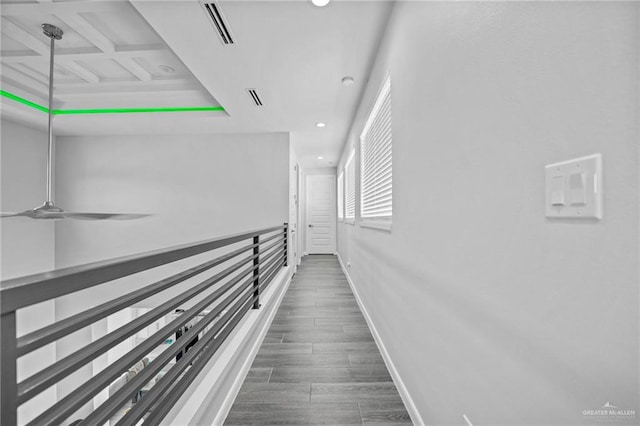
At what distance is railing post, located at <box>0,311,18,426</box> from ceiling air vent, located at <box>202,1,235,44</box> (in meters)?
2.02

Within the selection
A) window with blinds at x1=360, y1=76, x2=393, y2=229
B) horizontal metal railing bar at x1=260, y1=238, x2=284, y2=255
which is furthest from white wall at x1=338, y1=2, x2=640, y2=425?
horizontal metal railing bar at x1=260, y1=238, x2=284, y2=255

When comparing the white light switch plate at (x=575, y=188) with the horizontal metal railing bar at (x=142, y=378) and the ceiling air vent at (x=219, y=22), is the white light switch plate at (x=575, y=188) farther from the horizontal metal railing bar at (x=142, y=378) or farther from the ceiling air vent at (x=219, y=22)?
the ceiling air vent at (x=219, y=22)

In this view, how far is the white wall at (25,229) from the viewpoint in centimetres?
436

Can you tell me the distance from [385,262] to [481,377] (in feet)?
4.26

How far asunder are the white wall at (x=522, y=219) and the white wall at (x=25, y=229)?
19.7 feet

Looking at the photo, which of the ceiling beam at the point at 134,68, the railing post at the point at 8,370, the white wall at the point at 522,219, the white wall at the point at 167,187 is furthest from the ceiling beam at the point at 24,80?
the white wall at the point at 522,219

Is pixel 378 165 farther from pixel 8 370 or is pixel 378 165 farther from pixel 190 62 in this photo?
pixel 8 370

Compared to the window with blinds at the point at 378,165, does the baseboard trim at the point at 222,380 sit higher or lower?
lower

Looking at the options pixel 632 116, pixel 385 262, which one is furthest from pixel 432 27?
pixel 385 262

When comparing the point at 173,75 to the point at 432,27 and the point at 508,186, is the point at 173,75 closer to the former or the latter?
the point at 432,27

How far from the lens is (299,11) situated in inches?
77.9

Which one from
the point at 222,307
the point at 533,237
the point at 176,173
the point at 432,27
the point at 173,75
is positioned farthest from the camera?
the point at 176,173

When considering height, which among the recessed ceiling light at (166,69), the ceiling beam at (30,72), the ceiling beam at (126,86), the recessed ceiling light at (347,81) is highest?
the ceiling beam at (30,72)

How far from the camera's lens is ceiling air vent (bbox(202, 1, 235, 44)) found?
188cm
